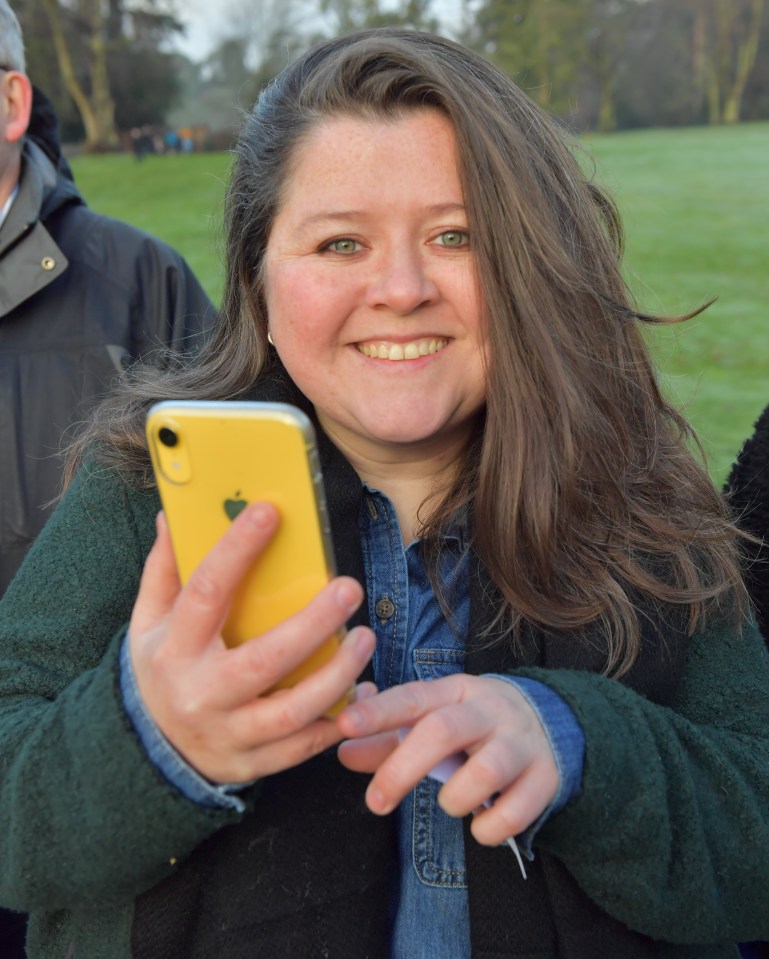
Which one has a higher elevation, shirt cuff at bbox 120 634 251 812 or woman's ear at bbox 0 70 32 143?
woman's ear at bbox 0 70 32 143

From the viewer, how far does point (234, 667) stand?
1088 millimetres

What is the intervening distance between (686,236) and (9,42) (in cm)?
→ 1245

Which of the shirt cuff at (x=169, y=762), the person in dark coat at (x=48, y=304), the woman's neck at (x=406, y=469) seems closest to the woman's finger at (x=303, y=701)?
the shirt cuff at (x=169, y=762)

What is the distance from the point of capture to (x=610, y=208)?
2.15 metres

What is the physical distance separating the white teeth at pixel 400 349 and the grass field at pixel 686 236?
721 millimetres

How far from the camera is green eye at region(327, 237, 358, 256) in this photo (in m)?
1.67

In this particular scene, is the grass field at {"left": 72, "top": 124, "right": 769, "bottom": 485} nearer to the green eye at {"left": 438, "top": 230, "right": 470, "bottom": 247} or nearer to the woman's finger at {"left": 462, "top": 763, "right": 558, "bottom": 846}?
the green eye at {"left": 438, "top": 230, "right": 470, "bottom": 247}

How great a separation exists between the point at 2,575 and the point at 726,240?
1281 centimetres

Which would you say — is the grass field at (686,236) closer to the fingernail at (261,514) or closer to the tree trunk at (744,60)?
the fingernail at (261,514)

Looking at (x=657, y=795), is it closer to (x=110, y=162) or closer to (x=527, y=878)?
(x=527, y=878)

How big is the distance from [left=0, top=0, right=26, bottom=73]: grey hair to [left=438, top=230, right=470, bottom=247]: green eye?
6.55 feet

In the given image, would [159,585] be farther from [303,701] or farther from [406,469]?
[406,469]

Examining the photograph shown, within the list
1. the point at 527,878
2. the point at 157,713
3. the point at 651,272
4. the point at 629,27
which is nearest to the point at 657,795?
the point at 527,878

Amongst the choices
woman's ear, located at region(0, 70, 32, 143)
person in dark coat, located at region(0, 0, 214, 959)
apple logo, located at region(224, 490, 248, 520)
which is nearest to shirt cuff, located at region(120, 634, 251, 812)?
apple logo, located at region(224, 490, 248, 520)
